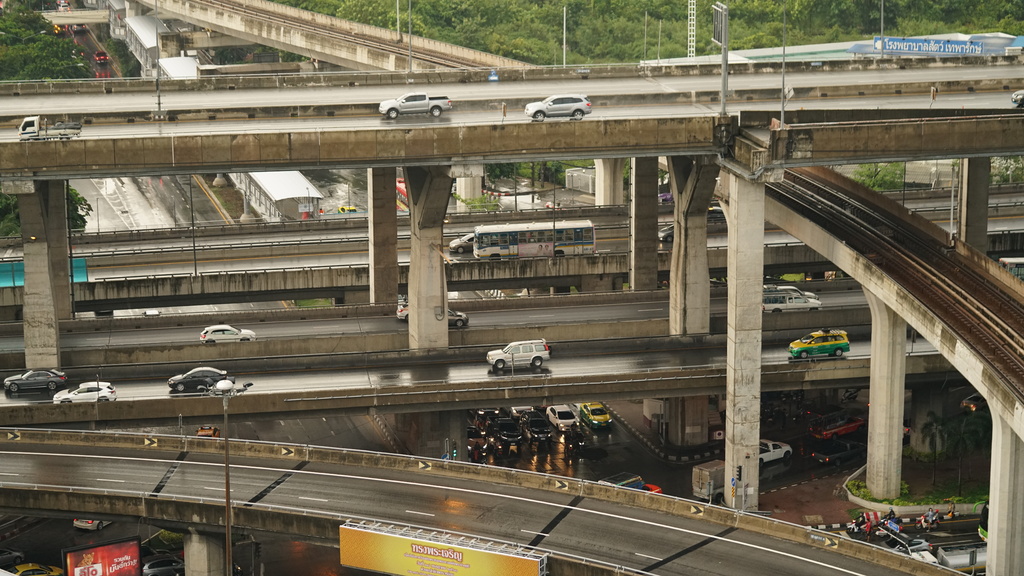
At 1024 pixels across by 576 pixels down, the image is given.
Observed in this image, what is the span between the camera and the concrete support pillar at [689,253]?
285 feet

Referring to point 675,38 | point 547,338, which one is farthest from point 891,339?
point 675,38

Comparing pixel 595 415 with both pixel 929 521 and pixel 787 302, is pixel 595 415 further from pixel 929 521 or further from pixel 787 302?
pixel 929 521

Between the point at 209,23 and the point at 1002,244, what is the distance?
347ft

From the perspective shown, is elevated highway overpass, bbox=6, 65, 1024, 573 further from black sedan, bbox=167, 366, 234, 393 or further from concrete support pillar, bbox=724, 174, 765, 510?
black sedan, bbox=167, 366, 234, 393

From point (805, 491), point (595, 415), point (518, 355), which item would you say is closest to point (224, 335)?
point (518, 355)

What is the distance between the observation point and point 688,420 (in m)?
89.2

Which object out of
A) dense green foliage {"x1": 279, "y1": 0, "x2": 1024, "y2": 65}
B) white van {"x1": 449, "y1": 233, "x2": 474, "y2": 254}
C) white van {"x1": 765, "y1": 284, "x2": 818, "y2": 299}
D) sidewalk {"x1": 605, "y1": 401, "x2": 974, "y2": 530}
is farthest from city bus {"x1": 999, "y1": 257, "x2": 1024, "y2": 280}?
dense green foliage {"x1": 279, "y1": 0, "x2": 1024, "y2": 65}

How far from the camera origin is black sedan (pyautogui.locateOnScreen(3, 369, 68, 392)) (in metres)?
79.9

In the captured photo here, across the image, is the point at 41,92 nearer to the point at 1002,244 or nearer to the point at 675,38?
the point at 1002,244

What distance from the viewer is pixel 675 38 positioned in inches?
7534

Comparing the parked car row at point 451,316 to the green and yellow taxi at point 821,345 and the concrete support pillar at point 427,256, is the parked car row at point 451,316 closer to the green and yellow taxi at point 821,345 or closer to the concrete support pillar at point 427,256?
the concrete support pillar at point 427,256

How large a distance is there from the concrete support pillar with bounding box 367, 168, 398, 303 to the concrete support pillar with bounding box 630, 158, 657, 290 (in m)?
16.2

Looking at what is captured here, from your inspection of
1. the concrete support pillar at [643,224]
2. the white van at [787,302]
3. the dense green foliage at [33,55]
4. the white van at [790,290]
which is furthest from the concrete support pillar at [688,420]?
the dense green foliage at [33,55]

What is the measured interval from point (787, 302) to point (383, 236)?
2681 cm
